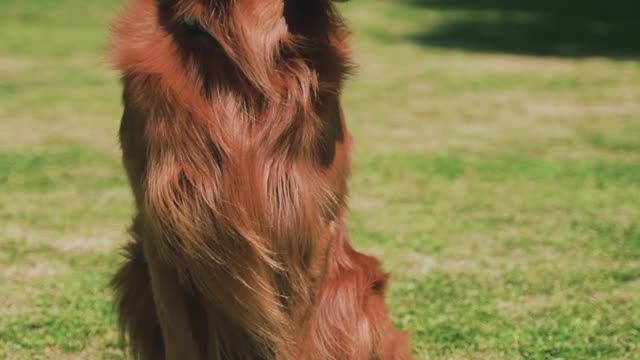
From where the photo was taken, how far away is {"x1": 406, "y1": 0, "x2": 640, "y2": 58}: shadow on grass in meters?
17.3

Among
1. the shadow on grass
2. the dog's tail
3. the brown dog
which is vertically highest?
the brown dog

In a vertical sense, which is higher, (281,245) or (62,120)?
(281,245)

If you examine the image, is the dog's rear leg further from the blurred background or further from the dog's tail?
the blurred background

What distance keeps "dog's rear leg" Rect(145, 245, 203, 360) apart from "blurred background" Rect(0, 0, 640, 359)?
0.66 meters

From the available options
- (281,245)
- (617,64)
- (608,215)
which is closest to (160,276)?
(281,245)

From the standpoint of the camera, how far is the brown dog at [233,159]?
121 inches

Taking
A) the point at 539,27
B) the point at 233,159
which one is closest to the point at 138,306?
the point at 233,159

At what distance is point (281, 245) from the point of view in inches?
126

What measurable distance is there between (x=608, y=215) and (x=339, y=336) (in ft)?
12.9

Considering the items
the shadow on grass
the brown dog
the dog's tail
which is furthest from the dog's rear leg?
the shadow on grass

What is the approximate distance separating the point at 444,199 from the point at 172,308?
15.0 feet

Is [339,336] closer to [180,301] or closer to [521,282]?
[180,301]

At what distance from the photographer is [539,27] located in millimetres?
20297

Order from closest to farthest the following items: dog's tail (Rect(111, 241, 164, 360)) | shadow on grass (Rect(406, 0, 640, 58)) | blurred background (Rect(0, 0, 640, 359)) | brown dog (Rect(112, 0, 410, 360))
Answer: brown dog (Rect(112, 0, 410, 360))
dog's tail (Rect(111, 241, 164, 360))
blurred background (Rect(0, 0, 640, 359))
shadow on grass (Rect(406, 0, 640, 58))
